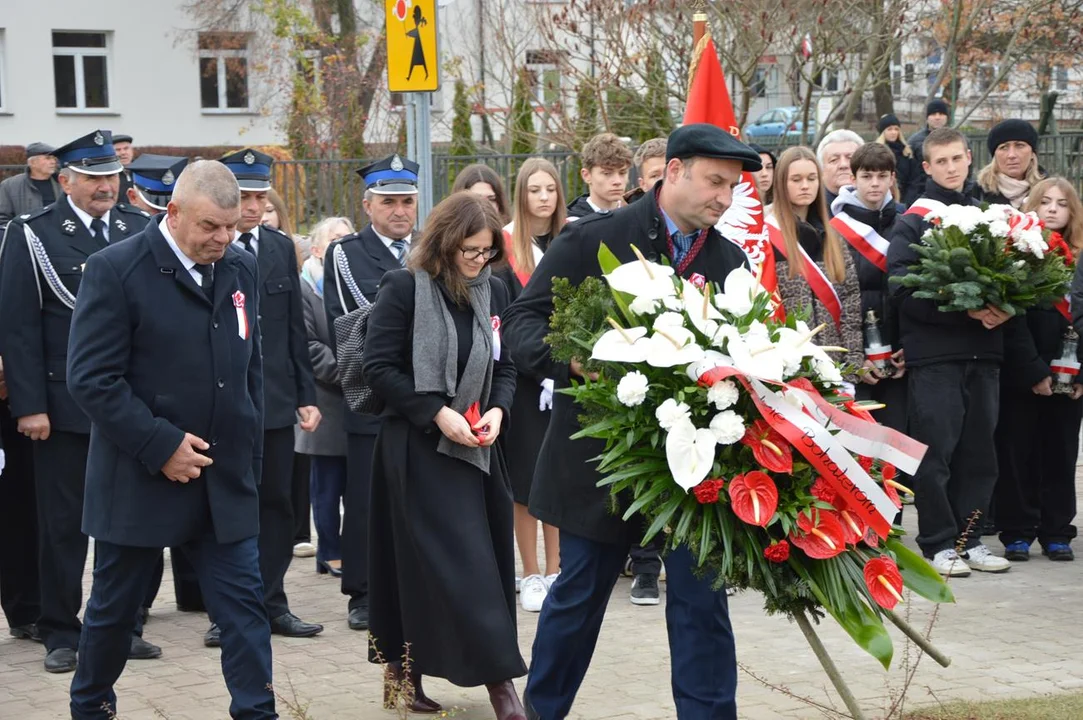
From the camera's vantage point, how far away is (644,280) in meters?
4.64

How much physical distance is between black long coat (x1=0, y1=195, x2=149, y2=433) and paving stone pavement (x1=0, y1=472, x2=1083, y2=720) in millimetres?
1182

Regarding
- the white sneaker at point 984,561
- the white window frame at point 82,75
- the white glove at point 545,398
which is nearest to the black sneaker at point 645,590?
the white glove at point 545,398

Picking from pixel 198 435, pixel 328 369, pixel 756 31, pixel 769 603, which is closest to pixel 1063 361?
pixel 328 369

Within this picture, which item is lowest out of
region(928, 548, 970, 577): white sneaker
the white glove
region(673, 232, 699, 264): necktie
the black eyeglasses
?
region(928, 548, 970, 577): white sneaker

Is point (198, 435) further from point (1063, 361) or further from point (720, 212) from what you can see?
point (1063, 361)

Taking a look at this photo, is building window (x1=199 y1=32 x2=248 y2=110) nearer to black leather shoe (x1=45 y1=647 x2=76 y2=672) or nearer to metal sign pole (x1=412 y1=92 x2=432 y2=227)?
metal sign pole (x1=412 y1=92 x2=432 y2=227)

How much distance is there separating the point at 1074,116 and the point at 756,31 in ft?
53.6

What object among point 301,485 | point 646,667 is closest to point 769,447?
point 646,667

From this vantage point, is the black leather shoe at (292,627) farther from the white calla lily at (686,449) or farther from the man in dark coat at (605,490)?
the white calla lily at (686,449)

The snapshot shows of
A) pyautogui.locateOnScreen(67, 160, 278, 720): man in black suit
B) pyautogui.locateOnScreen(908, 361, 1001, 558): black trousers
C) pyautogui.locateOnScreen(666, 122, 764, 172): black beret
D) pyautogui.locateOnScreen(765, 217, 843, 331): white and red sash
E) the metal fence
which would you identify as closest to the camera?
pyautogui.locateOnScreen(666, 122, 764, 172): black beret

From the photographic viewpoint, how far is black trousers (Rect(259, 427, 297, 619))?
720 centimetres

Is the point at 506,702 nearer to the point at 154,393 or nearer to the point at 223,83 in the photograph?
the point at 154,393

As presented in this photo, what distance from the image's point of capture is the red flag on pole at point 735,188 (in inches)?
266

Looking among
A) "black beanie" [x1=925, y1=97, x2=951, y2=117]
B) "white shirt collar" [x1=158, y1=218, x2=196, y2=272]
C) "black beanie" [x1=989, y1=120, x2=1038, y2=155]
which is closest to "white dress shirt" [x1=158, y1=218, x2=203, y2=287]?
"white shirt collar" [x1=158, y1=218, x2=196, y2=272]
